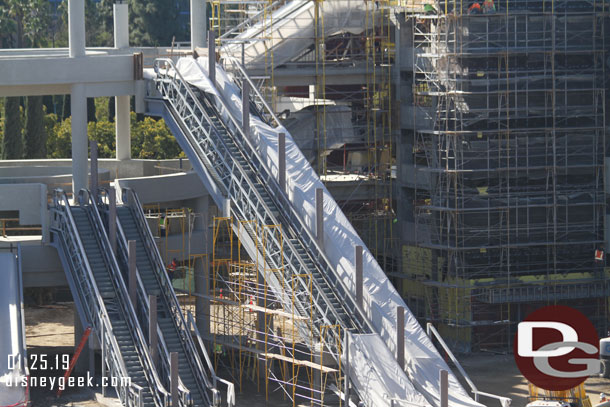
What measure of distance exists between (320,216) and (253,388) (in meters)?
5.79

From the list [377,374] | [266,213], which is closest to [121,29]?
[266,213]

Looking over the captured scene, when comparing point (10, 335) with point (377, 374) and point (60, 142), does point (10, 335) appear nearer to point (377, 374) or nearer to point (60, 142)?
point (377, 374)

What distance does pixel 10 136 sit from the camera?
67500 millimetres

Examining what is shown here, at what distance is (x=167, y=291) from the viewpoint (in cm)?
4391

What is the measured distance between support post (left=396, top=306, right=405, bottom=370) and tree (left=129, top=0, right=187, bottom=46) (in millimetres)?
53578

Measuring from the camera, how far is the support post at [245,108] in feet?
149

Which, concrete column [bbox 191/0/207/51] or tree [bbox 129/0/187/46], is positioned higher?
tree [bbox 129/0/187/46]

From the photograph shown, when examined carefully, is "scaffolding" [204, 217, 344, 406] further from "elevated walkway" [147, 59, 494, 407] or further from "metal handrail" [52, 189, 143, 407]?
"metal handrail" [52, 189, 143, 407]

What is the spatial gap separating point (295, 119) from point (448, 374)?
14.5m

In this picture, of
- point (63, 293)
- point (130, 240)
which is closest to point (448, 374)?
point (130, 240)

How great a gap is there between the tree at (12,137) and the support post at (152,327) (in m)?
28.7

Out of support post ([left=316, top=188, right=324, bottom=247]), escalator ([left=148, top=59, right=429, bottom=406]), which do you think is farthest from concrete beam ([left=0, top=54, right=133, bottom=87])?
support post ([left=316, top=188, right=324, bottom=247])

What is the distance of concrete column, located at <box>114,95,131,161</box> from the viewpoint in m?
54.9

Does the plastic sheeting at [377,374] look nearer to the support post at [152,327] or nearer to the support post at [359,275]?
the support post at [359,275]
